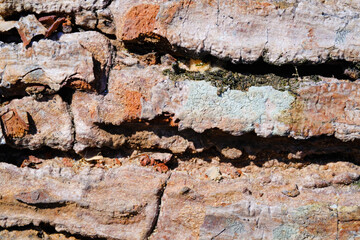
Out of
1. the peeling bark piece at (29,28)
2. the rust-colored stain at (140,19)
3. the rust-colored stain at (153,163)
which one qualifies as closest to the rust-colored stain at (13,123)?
the peeling bark piece at (29,28)

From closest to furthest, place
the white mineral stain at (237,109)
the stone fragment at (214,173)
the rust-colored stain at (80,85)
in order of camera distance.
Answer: the white mineral stain at (237,109)
the rust-colored stain at (80,85)
the stone fragment at (214,173)

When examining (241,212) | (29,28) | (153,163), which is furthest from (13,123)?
(241,212)

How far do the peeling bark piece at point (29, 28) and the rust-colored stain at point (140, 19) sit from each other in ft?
1.73

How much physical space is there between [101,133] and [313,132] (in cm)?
126

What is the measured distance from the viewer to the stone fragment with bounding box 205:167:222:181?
2305 mm

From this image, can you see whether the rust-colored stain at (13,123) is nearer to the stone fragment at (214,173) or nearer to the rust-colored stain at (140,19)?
the rust-colored stain at (140,19)

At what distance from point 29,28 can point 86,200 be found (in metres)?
1.11

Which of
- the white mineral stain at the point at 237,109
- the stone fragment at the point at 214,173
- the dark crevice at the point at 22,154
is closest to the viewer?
the white mineral stain at the point at 237,109

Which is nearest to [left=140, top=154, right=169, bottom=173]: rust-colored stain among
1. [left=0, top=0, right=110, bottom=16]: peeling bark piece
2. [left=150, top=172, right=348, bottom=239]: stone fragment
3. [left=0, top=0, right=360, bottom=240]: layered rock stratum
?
[left=0, top=0, right=360, bottom=240]: layered rock stratum

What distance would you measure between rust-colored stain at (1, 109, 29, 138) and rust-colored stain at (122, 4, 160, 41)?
88 centimetres

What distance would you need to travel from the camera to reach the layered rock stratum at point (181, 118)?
6.89ft

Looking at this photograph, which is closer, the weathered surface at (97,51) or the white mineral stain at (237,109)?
the white mineral stain at (237,109)

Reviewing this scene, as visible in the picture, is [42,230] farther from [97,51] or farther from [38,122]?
[97,51]

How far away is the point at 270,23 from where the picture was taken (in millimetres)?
2113
